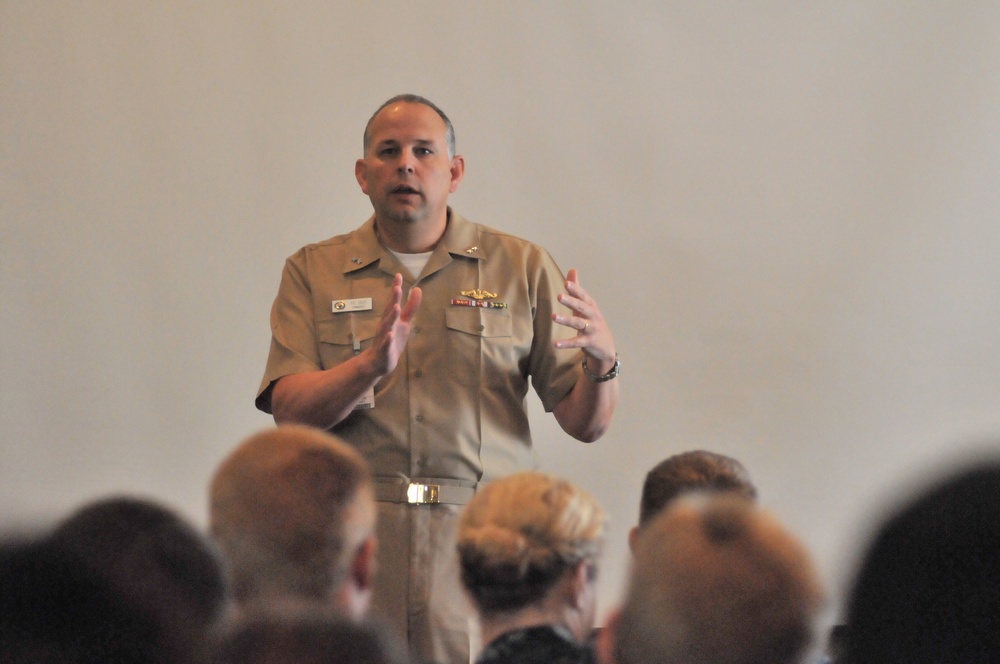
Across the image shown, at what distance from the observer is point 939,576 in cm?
97

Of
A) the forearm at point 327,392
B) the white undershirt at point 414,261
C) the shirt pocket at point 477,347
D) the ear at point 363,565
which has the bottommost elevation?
the ear at point 363,565

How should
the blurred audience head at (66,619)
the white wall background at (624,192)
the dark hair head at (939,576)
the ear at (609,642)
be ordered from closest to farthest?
1. the dark hair head at (939,576)
2. the blurred audience head at (66,619)
3. the ear at (609,642)
4. the white wall background at (624,192)

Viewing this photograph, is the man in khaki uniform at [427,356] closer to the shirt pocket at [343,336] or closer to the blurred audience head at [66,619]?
the shirt pocket at [343,336]

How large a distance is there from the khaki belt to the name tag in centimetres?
44

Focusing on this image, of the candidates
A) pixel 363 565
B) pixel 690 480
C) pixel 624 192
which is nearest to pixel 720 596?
pixel 363 565

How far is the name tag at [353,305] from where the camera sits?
9.32ft

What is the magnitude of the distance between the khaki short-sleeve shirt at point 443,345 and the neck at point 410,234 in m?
0.03

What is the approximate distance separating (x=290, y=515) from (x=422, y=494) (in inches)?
46.3

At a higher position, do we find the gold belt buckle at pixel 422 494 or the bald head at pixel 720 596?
the bald head at pixel 720 596

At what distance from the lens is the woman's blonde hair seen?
64.1 inches

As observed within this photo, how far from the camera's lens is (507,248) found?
9.74ft

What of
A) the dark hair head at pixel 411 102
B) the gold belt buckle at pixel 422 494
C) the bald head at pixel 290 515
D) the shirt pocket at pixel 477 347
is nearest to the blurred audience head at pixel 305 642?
the bald head at pixel 290 515

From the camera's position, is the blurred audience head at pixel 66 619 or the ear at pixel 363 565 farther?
the ear at pixel 363 565

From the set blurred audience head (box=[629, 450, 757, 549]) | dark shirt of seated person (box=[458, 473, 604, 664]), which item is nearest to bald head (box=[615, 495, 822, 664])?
dark shirt of seated person (box=[458, 473, 604, 664])
